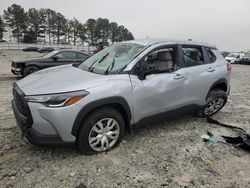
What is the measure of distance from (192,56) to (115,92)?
6.66ft

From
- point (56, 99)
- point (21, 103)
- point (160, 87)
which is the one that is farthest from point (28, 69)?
point (160, 87)

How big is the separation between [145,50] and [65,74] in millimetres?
1320

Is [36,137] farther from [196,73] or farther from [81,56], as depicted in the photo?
[81,56]

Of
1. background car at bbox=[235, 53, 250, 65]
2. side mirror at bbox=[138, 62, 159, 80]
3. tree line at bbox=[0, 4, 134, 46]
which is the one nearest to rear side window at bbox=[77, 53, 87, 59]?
side mirror at bbox=[138, 62, 159, 80]

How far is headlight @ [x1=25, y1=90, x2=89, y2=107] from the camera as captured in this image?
250 centimetres

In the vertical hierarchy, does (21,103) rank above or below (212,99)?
above

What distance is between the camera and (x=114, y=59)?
3463 millimetres

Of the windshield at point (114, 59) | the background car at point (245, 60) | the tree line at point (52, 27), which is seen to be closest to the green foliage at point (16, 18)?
the tree line at point (52, 27)

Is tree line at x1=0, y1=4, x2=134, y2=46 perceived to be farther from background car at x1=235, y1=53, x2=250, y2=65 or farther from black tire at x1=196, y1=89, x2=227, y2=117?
black tire at x1=196, y1=89, x2=227, y2=117

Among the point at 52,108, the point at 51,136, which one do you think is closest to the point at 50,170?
the point at 51,136

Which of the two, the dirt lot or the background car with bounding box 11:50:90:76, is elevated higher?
the background car with bounding box 11:50:90:76

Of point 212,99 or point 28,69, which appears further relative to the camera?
point 28,69

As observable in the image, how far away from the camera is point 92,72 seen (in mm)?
3232

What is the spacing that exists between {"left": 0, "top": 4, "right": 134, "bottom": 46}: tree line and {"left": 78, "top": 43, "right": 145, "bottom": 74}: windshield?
64.4 m
